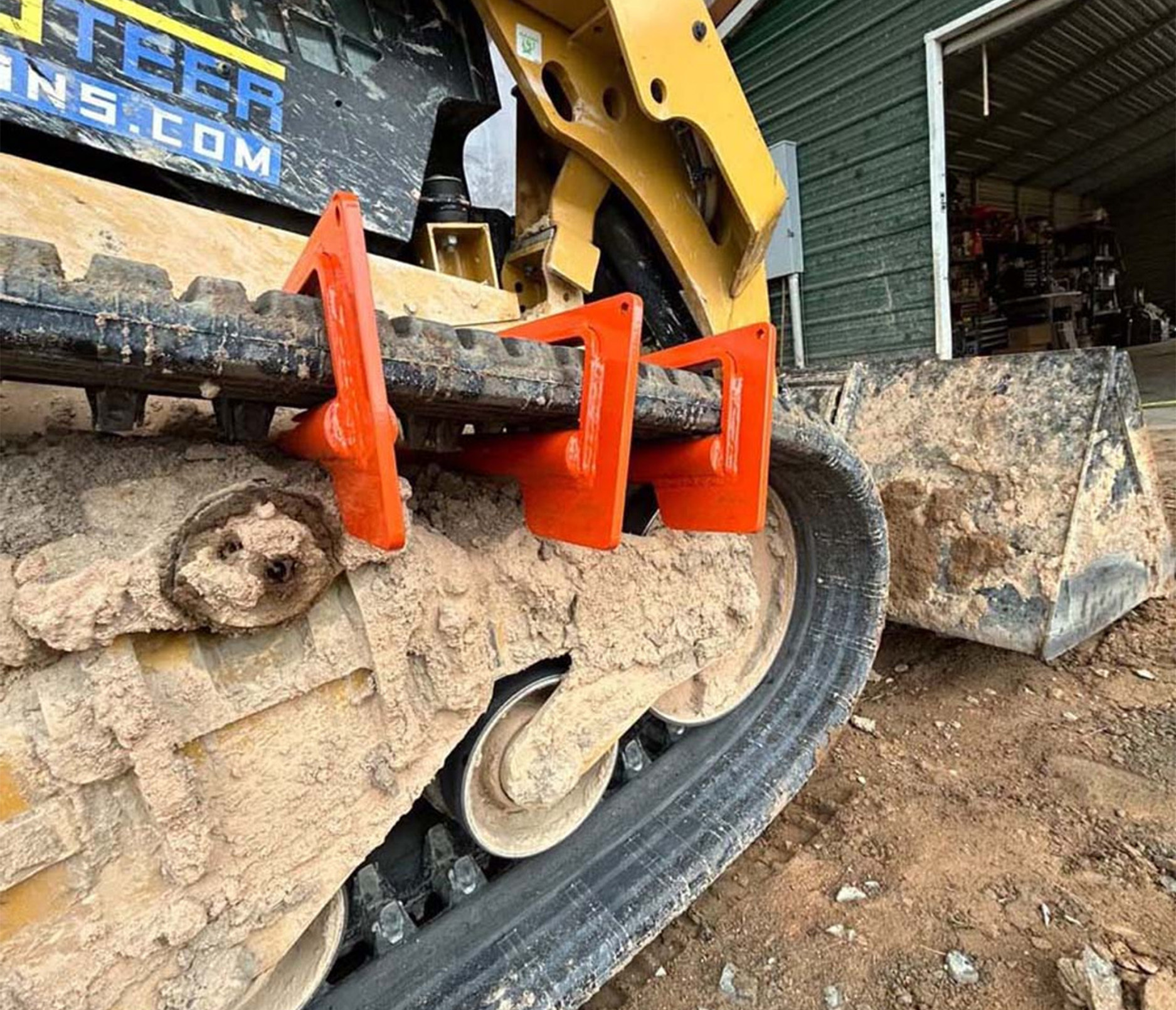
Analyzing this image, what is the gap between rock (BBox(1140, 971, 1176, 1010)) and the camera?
125 centimetres

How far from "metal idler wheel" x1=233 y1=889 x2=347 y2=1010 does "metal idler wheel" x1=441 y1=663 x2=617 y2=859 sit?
237 mm

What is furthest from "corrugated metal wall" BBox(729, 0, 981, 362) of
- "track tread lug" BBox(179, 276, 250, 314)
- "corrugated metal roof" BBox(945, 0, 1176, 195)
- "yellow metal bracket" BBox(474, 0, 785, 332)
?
"track tread lug" BBox(179, 276, 250, 314)

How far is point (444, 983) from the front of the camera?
1172mm

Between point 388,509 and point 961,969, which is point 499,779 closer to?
point 388,509

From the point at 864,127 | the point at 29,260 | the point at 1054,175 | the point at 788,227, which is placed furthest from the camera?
the point at 1054,175

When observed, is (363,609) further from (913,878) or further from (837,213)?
(837,213)

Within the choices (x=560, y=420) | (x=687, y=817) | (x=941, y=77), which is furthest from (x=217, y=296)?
(x=941, y=77)

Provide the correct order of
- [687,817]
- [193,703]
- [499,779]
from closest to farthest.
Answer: [193,703], [499,779], [687,817]

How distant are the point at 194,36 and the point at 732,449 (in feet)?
3.24

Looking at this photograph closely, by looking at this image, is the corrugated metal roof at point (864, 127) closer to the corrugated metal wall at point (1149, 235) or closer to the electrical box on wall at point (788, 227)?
the electrical box on wall at point (788, 227)

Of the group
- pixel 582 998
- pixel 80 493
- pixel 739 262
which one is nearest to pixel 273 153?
pixel 80 493

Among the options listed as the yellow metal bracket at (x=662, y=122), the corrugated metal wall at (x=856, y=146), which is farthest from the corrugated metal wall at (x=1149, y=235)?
the yellow metal bracket at (x=662, y=122)

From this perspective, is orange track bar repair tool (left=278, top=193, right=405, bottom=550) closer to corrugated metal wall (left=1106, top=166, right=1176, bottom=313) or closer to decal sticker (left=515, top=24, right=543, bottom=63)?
decal sticker (left=515, top=24, right=543, bottom=63)

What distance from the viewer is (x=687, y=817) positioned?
5.05ft
